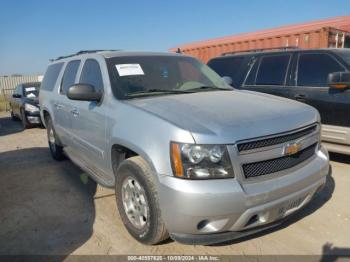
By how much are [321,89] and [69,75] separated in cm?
393

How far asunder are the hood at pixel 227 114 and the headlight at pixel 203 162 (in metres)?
0.07

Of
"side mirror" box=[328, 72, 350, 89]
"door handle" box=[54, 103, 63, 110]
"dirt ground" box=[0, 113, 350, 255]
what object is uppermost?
"side mirror" box=[328, 72, 350, 89]

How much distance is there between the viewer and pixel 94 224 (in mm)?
3627

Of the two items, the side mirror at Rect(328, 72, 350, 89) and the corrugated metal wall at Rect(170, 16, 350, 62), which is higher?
the corrugated metal wall at Rect(170, 16, 350, 62)

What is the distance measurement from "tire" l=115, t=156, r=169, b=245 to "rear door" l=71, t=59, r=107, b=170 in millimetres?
570

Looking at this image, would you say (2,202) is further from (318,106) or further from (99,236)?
(318,106)

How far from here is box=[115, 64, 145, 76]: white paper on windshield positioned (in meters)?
3.73

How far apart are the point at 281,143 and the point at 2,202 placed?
12.0 ft

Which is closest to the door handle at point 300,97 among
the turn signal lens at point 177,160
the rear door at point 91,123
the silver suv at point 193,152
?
the silver suv at point 193,152

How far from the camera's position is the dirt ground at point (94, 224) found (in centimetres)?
309

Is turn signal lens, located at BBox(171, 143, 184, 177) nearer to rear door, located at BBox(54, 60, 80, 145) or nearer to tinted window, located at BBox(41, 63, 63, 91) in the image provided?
rear door, located at BBox(54, 60, 80, 145)

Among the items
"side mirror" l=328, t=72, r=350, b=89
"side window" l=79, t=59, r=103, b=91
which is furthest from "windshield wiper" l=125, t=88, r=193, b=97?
"side mirror" l=328, t=72, r=350, b=89

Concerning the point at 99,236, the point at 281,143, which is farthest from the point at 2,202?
the point at 281,143

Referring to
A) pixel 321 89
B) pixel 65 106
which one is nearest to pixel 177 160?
pixel 65 106
